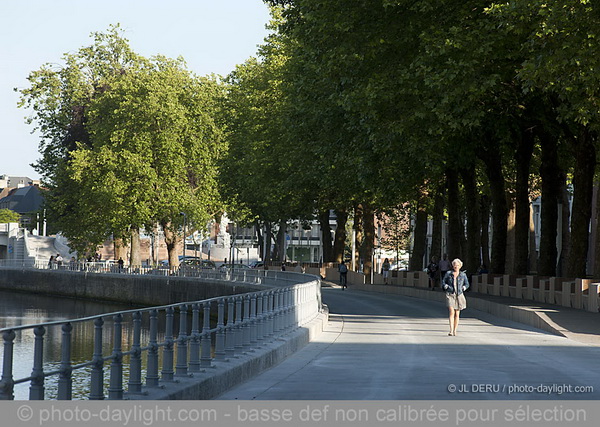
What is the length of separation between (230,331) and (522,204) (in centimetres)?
2816

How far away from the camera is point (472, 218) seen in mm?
48188

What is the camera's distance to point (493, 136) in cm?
4272

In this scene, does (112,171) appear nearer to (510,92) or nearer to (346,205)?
(346,205)

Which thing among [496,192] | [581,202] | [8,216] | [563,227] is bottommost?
[563,227]

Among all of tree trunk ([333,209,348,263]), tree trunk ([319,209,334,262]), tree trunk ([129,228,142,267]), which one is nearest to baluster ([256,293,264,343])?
tree trunk ([319,209,334,262])

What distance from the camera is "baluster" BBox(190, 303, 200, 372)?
13.7 meters

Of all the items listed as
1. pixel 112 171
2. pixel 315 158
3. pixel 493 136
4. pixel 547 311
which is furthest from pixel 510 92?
pixel 112 171

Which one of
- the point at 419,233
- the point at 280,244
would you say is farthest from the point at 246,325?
the point at 280,244

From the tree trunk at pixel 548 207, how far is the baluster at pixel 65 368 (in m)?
32.4

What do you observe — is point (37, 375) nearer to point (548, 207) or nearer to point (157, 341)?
point (157, 341)

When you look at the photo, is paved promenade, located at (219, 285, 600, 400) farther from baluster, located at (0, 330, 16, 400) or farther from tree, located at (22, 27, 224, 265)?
tree, located at (22, 27, 224, 265)

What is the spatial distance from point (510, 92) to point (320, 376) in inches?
952

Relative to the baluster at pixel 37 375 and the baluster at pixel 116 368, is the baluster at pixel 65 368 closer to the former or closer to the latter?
the baluster at pixel 37 375

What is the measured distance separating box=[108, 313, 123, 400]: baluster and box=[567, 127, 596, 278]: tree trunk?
26652mm
